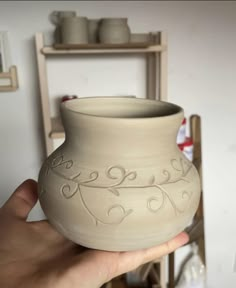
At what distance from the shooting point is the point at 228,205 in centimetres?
135

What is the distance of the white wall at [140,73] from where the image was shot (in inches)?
41.1

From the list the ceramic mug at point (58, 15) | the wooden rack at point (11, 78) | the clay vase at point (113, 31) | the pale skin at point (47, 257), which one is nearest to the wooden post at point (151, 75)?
the clay vase at point (113, 31)

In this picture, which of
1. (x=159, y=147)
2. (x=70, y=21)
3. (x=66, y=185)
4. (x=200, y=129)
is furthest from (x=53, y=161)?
(x=200, y=129)

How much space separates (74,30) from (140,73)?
0.99ft

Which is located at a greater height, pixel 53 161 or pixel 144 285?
pixel 53 161

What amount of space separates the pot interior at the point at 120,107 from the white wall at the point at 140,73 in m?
0.53

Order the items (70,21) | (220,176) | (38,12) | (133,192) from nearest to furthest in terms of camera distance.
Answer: (133,192)
(70,21)
(38,12)
(220,176)

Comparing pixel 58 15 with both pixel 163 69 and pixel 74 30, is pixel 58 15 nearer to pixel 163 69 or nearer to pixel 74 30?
pixel 74 30

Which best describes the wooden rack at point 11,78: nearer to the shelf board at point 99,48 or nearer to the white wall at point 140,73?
the white wall at point 140,73

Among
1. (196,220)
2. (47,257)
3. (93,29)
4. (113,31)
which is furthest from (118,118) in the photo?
(196,220)

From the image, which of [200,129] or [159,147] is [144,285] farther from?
[159,147]

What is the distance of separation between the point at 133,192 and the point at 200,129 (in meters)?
0.77

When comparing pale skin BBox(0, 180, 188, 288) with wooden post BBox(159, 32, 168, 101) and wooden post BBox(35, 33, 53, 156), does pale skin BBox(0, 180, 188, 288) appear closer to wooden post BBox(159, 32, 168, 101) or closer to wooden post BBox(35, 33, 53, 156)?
wooden post BBox(35, 33, 53, 156)

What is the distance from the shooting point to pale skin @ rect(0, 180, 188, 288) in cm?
55
